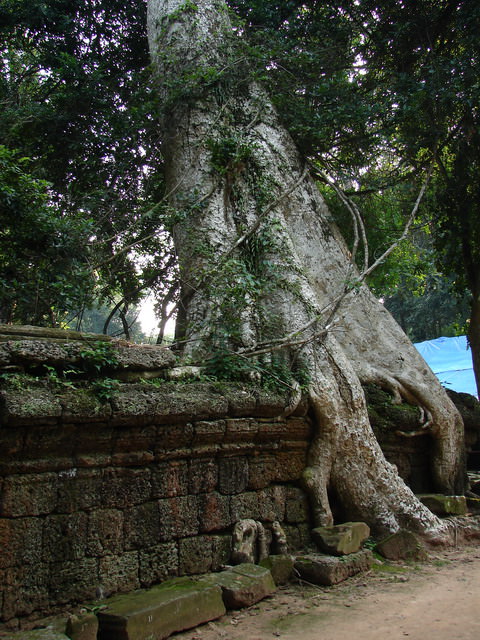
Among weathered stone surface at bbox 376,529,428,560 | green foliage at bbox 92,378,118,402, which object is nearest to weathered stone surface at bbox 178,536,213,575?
green foliage at bbox 92,378,118,402

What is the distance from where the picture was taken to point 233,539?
3.36 meters

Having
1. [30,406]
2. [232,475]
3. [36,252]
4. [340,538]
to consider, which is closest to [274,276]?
[232,475]

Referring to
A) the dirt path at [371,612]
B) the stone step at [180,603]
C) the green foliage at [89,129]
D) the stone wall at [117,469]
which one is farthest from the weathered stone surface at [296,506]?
the green foliage at [89,129]

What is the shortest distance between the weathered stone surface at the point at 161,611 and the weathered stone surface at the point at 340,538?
1071 mm

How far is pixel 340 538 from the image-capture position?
3613 mm

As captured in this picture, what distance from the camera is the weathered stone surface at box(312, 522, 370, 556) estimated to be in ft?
11.8

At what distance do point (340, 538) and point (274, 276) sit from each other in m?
2.19

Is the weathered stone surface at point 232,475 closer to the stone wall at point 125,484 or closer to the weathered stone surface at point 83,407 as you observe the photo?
the stone wall at point 125,484

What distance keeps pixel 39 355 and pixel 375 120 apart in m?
5.39

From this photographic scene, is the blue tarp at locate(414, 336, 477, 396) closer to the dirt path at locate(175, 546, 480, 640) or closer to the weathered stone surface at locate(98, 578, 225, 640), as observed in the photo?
the dirt path at locate(175, 546, 480, 640)

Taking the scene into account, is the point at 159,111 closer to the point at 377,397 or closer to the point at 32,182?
the point at 32,182

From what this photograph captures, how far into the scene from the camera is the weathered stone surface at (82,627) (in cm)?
229

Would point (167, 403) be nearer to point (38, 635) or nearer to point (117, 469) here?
point (117, 469)

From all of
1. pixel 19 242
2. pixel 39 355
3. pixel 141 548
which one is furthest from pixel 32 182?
pixel 141 548
